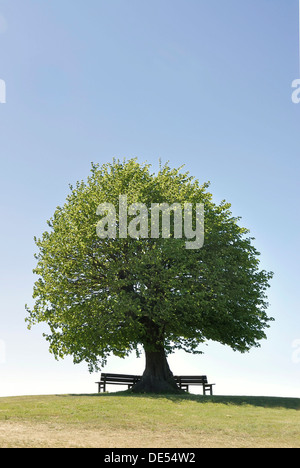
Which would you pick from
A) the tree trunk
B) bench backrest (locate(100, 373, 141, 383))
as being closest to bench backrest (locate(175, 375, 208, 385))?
bench backrest (locate(100, 373, 141, 383))

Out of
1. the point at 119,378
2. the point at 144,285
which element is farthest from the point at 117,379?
the point at 144,285

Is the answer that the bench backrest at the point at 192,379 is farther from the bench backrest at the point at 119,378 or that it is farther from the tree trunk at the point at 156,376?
the tree trunk at the point at 156,376

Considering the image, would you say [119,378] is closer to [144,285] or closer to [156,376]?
[156,376]

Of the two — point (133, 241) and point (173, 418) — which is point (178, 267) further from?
point (173, 418)

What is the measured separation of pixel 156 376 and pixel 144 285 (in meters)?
6.26

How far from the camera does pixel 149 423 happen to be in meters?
19.0

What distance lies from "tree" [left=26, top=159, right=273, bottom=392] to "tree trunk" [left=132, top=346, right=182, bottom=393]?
2.7 inches

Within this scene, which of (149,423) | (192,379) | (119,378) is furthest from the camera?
(192,379)

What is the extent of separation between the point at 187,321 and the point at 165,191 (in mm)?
9734

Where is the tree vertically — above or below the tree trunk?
above

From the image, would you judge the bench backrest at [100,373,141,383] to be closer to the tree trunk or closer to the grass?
the tree trunk

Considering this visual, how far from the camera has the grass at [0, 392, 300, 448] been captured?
611 inches

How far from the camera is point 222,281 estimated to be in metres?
31.9

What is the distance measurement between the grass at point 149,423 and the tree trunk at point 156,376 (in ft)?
14.9
